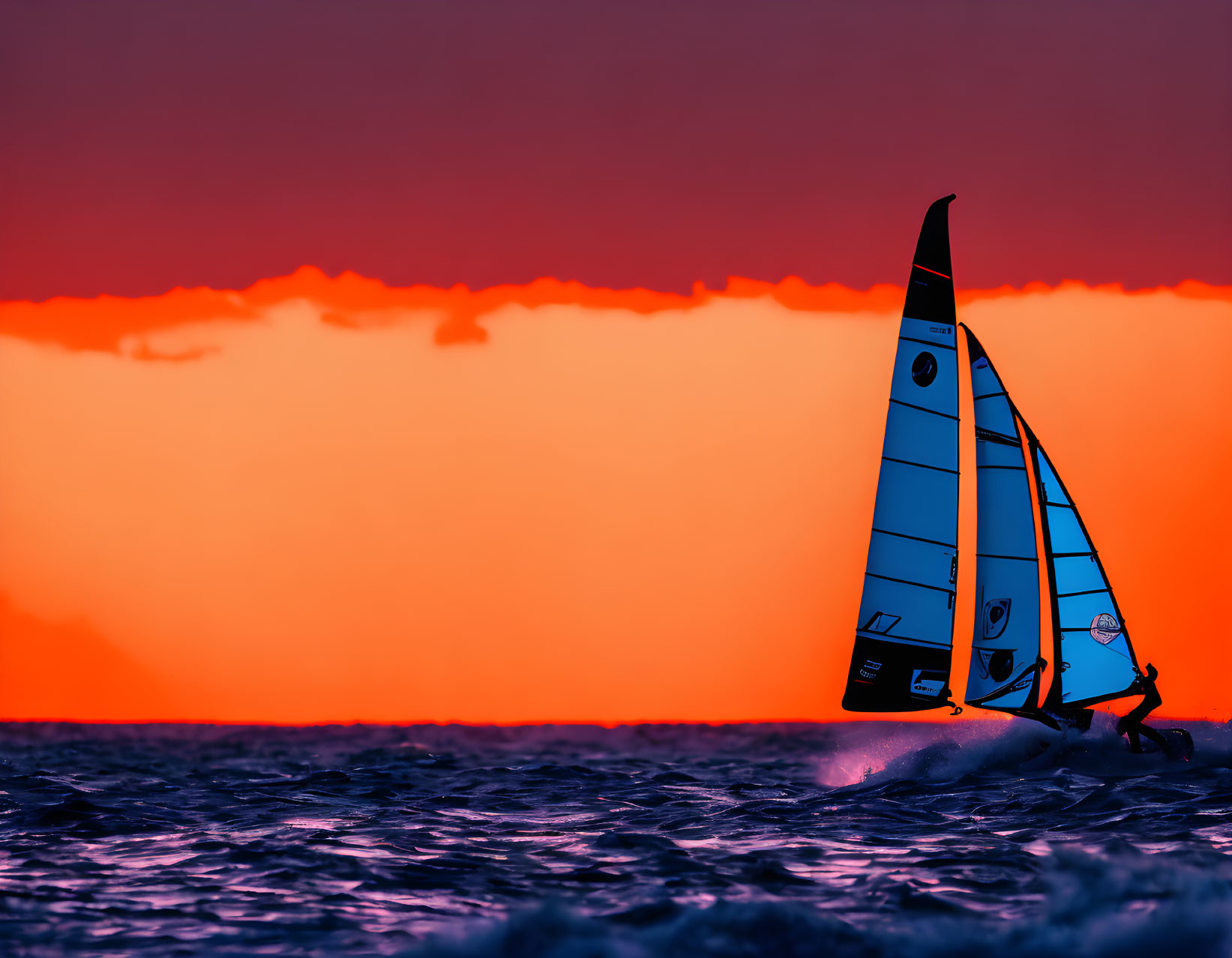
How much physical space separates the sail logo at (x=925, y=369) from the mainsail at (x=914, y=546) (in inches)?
0.5

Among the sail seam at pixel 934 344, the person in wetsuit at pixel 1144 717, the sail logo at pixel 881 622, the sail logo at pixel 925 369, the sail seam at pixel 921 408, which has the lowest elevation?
the person in wetsuit at pixel 1144 717

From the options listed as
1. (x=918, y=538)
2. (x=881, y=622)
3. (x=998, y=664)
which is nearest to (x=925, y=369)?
(x=918, y=538)

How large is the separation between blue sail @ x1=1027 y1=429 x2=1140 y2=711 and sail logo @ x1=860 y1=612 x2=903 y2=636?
2.87 metres

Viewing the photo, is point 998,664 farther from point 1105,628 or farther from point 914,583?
point 914,583

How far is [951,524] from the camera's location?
23.2m

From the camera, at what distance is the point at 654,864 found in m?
14.7

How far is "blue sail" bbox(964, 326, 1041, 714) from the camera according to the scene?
23.7 metres

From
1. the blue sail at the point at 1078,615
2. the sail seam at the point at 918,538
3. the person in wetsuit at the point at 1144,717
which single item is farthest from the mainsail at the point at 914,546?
the person in wetsuit at the point at 1144,717

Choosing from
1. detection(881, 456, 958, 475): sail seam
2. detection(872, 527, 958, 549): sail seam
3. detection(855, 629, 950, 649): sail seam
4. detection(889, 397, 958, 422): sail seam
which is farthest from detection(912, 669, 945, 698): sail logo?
detection(889, 397, 958, 422): sail seam

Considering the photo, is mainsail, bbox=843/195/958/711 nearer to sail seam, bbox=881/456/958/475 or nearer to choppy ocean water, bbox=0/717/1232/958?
sail seam, bbox=881/456/958/475

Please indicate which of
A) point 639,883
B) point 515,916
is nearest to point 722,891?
point 639,883

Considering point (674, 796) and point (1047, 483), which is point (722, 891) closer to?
point (674, 796)

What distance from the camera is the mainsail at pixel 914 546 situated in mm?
23047

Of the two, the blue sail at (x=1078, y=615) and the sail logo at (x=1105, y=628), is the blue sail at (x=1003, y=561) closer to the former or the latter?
the blue sail at (x=1078, y=615)
